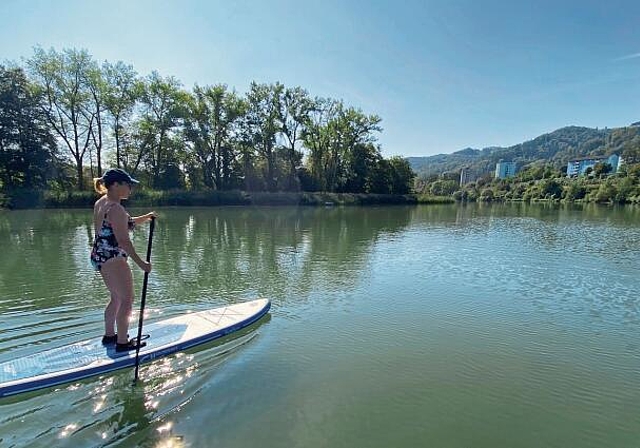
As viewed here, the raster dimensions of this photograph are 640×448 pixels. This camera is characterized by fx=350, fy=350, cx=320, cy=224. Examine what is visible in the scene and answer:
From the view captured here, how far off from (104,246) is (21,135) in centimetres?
4186

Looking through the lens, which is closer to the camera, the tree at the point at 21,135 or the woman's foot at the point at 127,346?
the woman's foot at the point at 127,346

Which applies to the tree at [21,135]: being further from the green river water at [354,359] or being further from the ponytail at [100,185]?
the ponytail at [100,185]

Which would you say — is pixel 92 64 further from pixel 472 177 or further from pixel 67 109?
pixel 472 177

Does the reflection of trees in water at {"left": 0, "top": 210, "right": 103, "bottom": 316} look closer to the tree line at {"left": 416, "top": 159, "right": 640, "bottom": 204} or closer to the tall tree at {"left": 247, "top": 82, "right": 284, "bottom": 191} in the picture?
the tall tree at {"left": 247, "top": 82, "right": 284, "bottom": 191}

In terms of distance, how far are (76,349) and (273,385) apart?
8.85ft

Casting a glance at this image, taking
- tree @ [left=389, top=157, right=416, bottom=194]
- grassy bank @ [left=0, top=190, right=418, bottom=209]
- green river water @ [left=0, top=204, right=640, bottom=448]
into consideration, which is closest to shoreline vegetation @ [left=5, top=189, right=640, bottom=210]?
grassy bank @ [left=0, top=190, right=418, bottom=209]

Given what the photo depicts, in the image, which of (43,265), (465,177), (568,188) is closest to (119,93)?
(43,265)

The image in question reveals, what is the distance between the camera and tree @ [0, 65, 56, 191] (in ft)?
112

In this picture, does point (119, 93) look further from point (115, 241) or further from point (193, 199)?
point (115, 241)

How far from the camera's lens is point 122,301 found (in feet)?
14.7

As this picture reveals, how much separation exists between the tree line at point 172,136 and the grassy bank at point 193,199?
3.36m

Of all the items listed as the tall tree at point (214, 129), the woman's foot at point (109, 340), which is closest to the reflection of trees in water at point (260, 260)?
the woman's foot at point (109, 340)

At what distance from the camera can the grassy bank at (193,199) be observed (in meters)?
32.0

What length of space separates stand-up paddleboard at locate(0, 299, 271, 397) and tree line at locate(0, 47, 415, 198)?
3840cm
